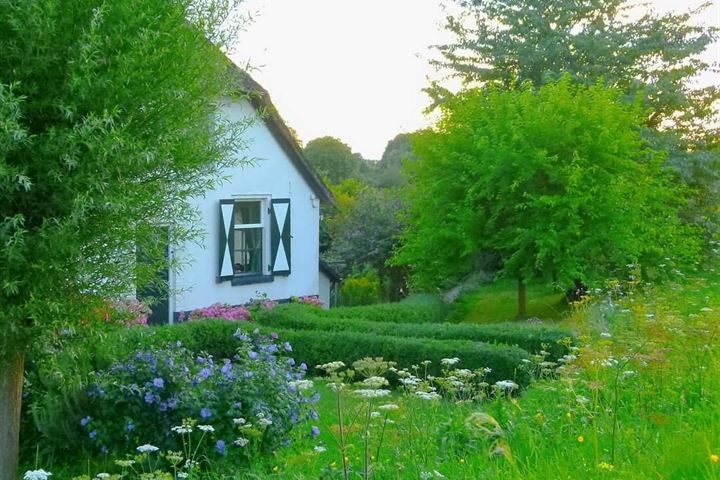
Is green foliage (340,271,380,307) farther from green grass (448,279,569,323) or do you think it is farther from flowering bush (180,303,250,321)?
flowering bush (180,303,250,321)

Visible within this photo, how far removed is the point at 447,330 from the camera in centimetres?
1231

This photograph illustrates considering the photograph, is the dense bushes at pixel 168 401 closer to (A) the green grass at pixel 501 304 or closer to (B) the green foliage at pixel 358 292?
(A) the green grass at pixel 501 304

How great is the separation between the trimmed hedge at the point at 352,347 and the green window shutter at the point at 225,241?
4122mm

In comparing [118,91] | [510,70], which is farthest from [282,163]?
[118,91]

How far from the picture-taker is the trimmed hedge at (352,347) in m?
10.2

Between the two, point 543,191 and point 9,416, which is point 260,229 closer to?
point 543,191

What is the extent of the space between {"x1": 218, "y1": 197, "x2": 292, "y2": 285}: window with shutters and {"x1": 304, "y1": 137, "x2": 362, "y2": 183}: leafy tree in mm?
26954

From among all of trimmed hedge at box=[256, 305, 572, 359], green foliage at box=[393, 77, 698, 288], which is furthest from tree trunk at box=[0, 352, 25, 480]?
green foliage at box=[393, 77, 698, 288]

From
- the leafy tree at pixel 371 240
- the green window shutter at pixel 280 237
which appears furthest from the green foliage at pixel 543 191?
the leafy tree at pixel 371 240

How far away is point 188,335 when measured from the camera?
11.9 metres

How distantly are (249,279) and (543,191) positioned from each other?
6.32m

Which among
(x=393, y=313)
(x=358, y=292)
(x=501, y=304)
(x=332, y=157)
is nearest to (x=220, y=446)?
(x=393, y=313)

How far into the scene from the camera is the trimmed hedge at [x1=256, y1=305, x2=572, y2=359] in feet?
37.4

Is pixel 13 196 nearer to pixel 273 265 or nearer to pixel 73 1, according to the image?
pixel 73 1
